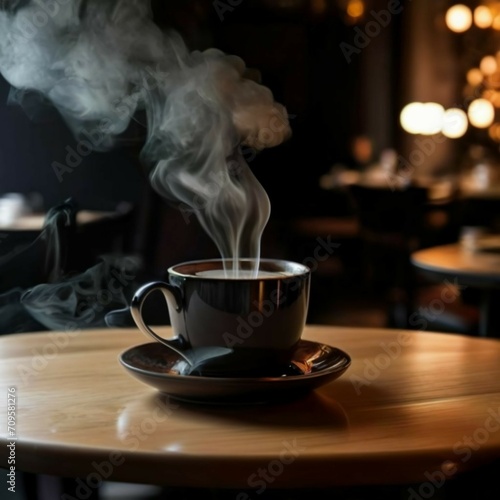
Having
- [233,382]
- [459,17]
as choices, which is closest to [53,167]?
[233,382]

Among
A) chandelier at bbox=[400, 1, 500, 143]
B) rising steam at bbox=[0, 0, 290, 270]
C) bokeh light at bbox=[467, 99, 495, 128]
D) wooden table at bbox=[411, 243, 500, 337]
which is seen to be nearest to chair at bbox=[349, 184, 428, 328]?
wooden table at bbox=[411, 243, 500, 337]

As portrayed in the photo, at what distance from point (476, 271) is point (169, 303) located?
4.28 ft

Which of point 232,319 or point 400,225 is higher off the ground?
point 232,319

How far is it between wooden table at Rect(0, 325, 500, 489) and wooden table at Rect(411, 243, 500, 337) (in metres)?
1.01

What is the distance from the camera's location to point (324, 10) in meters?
6.08

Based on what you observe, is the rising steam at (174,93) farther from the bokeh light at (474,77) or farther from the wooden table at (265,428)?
the bokeh light at (474,77)

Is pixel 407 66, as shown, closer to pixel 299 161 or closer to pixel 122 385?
pixel 299 161

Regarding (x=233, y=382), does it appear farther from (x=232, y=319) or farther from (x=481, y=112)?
(x=481, y=112)

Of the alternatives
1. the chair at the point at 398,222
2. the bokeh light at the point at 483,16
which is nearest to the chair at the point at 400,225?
the chair at the point at 398,222

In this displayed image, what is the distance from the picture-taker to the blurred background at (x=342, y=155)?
10.7ft

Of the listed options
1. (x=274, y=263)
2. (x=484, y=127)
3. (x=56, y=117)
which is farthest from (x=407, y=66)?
(x=274, y=263)

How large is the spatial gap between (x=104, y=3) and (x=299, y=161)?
4.12 meters

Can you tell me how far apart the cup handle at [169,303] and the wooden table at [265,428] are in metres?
0.05

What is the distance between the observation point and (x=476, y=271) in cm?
198
